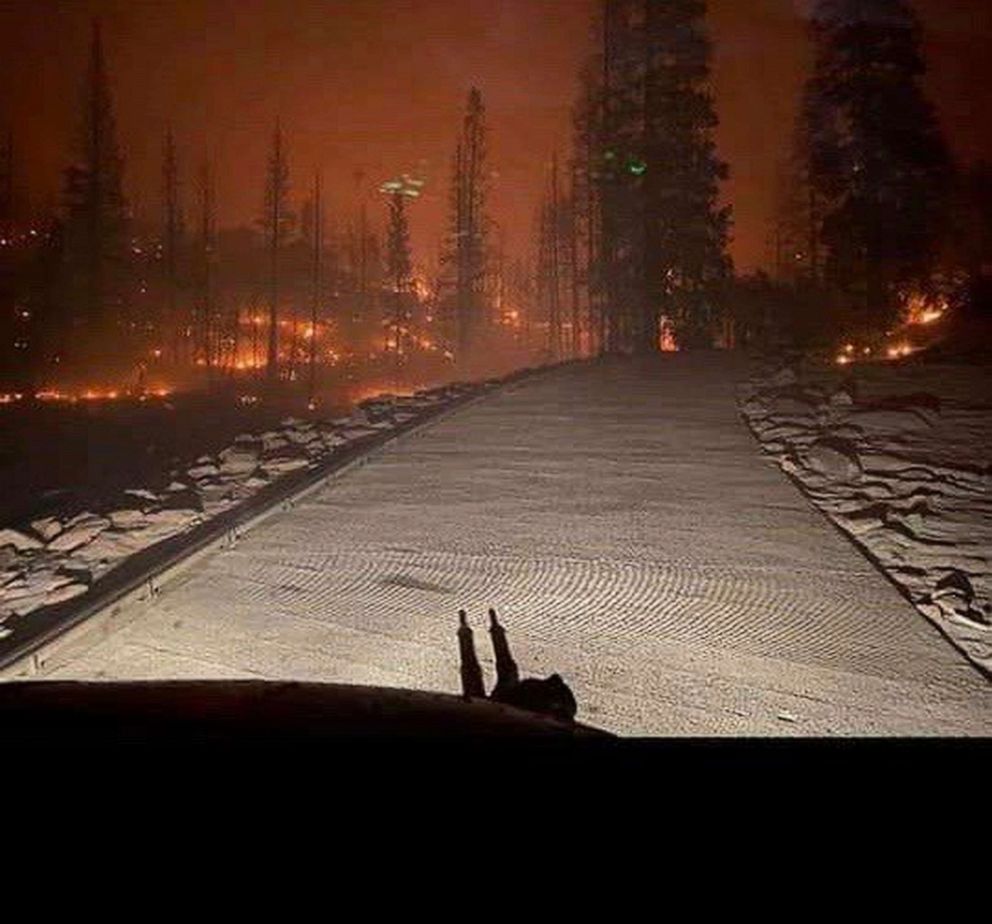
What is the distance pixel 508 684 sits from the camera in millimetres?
3482

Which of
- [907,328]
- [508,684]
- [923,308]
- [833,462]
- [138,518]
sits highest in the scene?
[923,308]

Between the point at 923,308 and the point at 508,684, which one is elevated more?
the point at 923,308

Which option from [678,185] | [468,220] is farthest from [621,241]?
[468,220]

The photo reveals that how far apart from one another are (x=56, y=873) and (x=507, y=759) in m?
0.94

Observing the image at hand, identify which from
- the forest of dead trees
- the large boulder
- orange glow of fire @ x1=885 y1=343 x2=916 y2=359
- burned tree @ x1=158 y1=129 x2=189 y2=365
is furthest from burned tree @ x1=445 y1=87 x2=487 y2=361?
the large boulder

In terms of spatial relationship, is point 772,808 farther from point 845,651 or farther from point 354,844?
point 845,651

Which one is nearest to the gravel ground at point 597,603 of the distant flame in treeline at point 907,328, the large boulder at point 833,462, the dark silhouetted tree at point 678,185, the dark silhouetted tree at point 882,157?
the large boulder at point 833,462

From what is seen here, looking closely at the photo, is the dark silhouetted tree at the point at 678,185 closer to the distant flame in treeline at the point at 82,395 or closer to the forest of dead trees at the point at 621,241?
the forest of dead trees at the point at 621,241

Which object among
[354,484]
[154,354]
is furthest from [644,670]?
[154,354]

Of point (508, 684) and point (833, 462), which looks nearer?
point (508, 684)

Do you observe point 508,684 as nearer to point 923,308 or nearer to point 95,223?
point 923,308

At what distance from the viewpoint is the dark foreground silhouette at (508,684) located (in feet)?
8.86

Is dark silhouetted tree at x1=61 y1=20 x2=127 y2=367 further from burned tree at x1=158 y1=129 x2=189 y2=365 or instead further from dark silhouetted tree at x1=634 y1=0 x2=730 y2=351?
dark silhouetted tree at x1=634 y1=0 x2=730 y2=351

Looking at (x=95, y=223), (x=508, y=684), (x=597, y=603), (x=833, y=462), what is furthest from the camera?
(x=95, y=223)
